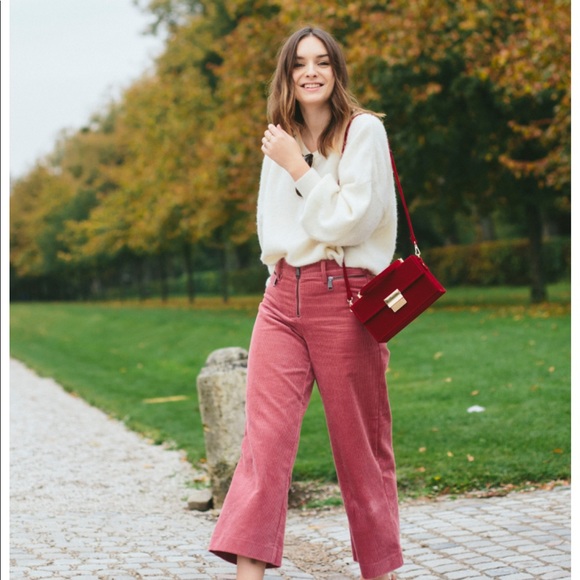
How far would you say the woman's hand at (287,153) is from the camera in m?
3.46

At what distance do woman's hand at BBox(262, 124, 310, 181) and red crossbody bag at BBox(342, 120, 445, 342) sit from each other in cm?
34

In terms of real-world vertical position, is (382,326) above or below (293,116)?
below

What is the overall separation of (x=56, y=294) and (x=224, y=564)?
3152 inches

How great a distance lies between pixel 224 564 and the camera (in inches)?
182

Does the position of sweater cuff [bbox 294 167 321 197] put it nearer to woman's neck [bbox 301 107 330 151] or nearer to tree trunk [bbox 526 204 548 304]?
woman's neck [bbox 301 107 330 151]

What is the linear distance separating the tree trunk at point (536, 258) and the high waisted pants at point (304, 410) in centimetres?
1907

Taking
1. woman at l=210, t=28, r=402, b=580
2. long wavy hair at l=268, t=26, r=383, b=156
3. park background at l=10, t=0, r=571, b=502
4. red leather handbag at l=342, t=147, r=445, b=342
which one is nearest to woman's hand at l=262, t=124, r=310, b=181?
woman at l=210, t=28, r=402, b=580

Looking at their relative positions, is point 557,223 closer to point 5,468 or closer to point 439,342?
point 439,342

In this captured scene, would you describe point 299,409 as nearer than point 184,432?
Yes

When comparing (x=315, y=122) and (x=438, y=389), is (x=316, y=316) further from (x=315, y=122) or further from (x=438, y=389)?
(x=438, y=389)

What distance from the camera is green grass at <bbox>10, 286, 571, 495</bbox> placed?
6770mm

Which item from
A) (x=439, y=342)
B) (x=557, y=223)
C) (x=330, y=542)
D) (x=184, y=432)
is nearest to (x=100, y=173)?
(x=557, y=223)

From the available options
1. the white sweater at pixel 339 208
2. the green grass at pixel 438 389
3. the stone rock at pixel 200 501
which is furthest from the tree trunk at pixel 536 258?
the white sweater at pixel 339 208

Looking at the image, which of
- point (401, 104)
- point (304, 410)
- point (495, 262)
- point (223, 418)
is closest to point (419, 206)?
point (401, 104)
